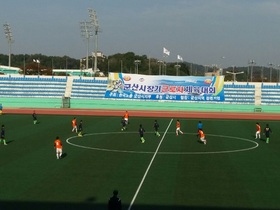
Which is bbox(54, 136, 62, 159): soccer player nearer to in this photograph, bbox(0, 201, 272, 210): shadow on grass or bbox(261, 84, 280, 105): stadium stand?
bbox(0, 201, 272, 210): shadow on grass

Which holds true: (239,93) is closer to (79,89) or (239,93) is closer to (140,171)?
(79,89)

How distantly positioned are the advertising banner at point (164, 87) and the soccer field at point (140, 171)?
1154 inches

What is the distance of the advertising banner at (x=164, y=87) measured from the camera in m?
65.7

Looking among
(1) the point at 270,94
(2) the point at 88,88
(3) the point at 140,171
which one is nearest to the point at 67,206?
(3) the point at 140,171

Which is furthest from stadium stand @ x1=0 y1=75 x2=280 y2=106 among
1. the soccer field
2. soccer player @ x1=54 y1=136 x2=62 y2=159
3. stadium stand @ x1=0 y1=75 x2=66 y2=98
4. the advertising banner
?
soccer player @ x1=54 y1=136 x2=62 y2=159

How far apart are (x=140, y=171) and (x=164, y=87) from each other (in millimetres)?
45860

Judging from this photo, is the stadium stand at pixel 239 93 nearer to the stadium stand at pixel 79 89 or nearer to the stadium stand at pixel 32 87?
the stadium stand at pixel 79 89

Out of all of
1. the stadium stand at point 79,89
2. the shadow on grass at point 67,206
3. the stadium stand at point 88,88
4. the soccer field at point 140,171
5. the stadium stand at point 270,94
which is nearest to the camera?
the shadow on grass at point 67,206

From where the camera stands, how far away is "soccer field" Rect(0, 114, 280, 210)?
16475 millimetres

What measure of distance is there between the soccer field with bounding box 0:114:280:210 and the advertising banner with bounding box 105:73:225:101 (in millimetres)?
29324

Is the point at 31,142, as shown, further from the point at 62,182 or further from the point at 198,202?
the point at 198,202

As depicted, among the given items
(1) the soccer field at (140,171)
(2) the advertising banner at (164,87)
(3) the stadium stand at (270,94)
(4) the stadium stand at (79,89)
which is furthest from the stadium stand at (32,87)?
(3) the stadium stand at (270,94)

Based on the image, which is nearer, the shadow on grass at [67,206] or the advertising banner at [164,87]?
the shadow on grass at [67,206]

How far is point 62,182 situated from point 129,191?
10.9 ft
